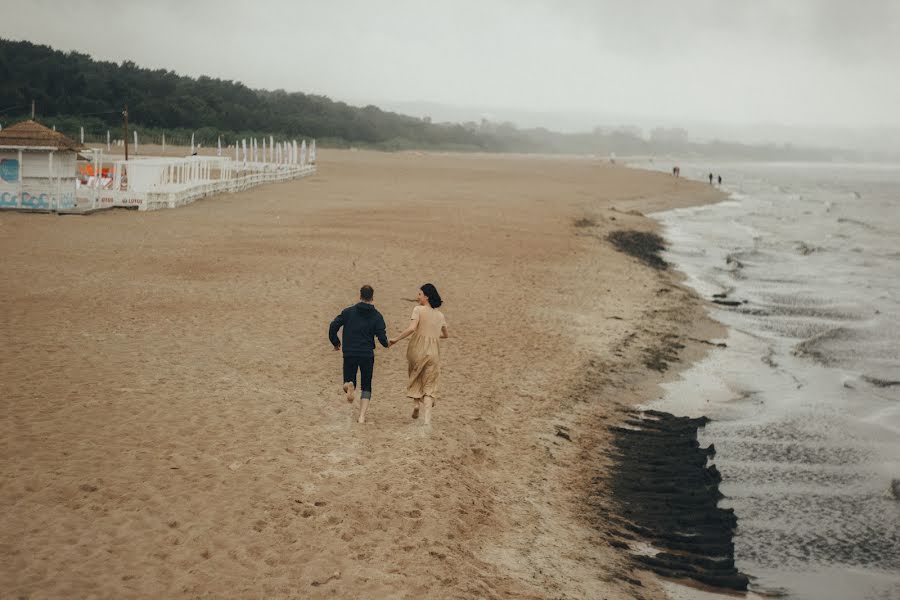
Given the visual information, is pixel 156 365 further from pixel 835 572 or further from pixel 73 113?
pixel 73 113

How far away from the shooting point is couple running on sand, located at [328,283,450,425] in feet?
31.9

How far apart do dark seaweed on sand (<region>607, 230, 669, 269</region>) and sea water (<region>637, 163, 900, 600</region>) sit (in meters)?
0.82

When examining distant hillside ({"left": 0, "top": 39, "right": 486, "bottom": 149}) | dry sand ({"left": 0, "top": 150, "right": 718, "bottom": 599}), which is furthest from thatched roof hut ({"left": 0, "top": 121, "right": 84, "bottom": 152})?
distant hillside ({"left": 0, "top": 39, "right": 486, "bottom": 149})

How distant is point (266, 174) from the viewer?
48719 millimetres

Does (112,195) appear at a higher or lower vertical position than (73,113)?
lower

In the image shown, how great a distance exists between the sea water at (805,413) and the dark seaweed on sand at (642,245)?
0.82 metres

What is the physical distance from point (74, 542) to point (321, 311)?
9655 millimetres

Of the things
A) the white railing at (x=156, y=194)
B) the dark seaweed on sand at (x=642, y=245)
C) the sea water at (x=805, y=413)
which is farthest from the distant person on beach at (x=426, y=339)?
the white railing at (x=156, y=194)

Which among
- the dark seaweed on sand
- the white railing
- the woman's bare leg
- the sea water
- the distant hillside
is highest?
the distant hillside

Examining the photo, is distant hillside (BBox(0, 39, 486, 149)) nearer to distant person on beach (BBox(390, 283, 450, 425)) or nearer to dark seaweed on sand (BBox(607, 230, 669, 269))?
dark seaweed on sand (BBox(607, 230, 669, 269))

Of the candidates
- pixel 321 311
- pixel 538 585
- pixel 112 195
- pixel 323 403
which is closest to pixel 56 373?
pixel 323 403

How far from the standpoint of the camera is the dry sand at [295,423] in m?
6.84

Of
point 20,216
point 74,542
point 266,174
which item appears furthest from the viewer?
point 266,174

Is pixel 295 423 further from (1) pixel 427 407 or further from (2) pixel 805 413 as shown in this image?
(2) pixel 805 413
